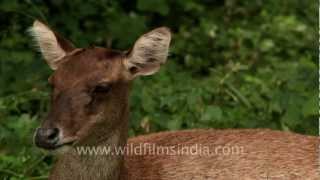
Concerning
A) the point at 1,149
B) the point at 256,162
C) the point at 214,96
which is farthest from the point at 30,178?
the point at 214,96

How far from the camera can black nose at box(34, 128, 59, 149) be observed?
213 inches

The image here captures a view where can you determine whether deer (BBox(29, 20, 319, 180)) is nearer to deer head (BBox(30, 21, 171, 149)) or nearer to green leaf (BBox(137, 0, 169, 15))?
deer head (BBox(30, 21, 171, 149))

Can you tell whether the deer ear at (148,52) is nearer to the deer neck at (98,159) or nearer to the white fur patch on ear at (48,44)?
the deer neck at (98,159)

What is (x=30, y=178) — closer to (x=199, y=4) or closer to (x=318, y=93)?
(x=318, y=93)

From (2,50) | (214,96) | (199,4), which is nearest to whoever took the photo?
(214,96)

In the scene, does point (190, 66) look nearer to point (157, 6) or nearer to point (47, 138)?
point (157, 6)

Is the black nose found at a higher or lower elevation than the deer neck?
higher

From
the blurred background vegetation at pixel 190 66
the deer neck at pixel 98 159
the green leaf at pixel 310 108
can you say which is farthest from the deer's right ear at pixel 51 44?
the green leaf at pixel 310 108

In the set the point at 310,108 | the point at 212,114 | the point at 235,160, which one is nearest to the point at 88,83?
the point at 235,160

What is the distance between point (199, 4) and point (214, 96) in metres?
3.72

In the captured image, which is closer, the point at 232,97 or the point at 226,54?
the point at 232,97

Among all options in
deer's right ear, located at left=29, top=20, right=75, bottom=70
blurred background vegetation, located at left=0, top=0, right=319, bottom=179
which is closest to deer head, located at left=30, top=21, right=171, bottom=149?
deer's right ear, located at left=29, top=20, right=75, bottom=70

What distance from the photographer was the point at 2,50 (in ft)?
29.2

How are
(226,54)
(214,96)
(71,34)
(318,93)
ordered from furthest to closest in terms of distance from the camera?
(226,54), (71,34), (214,96), (318,93)
